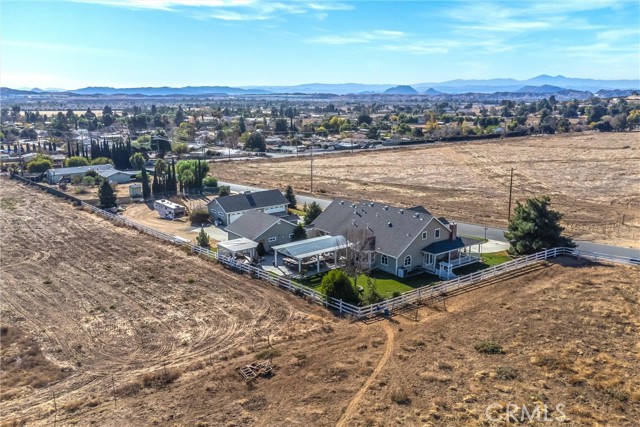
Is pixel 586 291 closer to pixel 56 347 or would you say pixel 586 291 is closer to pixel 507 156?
pixel 56 347

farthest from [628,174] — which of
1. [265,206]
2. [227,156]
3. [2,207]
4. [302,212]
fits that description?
[2,207]

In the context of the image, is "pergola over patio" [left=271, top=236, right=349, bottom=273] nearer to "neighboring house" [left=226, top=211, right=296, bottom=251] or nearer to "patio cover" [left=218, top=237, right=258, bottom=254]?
"patio cover" [left=218, top=237, right=258, bottom=254]

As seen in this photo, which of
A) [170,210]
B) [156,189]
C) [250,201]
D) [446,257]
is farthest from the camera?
[156,189]

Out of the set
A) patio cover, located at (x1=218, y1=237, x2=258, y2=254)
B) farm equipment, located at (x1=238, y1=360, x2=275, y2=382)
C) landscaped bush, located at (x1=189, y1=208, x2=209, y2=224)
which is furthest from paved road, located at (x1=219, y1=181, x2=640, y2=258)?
farm equipment, located at (x1=238, y1=360, x2=275, y2=382)

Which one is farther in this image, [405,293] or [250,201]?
[250,201]

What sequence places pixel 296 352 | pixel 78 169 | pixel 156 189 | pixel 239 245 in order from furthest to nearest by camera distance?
pixel 78 169 → pixel 156 189 → pixel 239 245 → pixel 296 352

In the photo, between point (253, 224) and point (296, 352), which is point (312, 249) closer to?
point (253, 224)

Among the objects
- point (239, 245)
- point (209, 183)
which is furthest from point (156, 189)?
point (239, 245)
